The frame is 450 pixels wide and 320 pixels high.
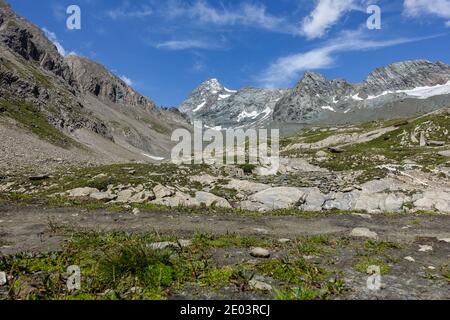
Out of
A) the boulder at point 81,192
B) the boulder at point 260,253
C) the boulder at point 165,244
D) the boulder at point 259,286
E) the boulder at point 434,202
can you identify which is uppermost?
the boulder at point 81,192

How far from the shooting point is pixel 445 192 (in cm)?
2909

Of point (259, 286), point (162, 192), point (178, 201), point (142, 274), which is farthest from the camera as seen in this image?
point (162, 192)

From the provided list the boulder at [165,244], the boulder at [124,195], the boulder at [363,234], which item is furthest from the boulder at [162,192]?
the boulder at [363,234]

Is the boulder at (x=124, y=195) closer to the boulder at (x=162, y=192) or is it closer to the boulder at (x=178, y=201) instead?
the boulder at (x=162, y=192)

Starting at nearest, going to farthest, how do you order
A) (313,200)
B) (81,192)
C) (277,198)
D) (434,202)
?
(434,202)
(277,198)
(313,200)
(81,192)

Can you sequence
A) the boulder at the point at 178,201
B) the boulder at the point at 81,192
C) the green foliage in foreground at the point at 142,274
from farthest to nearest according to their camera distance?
1. the boulder at the point at 81,192
2. the boulder at the point at 178,201
3. the green foliage in foreground at the point at 142,274

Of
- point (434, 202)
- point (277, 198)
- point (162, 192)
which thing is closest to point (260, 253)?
point (277, 198)

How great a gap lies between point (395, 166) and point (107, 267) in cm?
3426

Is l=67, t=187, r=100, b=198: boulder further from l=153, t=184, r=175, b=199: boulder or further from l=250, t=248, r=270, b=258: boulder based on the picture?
l=250, t=248, r=270, b=258: boulder

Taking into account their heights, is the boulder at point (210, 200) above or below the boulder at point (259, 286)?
above

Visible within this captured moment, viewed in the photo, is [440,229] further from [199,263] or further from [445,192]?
[199,263]

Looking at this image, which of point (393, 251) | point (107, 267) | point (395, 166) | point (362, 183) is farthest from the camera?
point (395, 166)

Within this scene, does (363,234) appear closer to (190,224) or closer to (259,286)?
(190,224)

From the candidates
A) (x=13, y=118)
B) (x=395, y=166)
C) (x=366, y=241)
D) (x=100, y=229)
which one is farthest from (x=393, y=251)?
(x=13, y=118)
